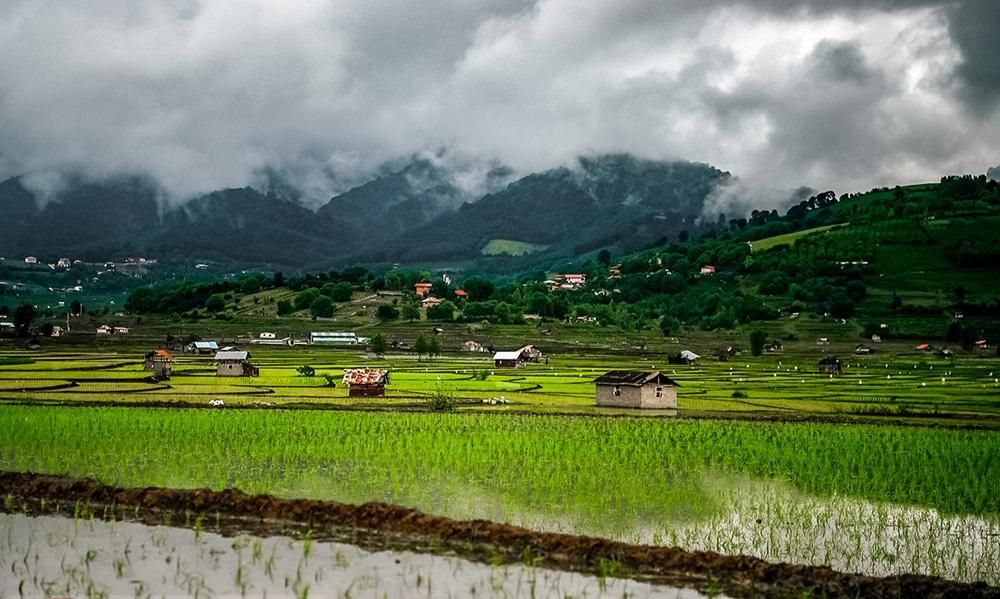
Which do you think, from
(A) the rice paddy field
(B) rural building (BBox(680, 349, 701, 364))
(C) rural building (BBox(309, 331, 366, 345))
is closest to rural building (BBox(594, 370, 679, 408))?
(A) the rice paddy field

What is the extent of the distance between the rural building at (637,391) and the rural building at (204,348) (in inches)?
1757

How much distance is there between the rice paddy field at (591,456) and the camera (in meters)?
18.5

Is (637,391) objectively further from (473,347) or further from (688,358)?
(473,347)

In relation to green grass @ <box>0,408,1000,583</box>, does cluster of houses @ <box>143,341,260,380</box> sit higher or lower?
higher

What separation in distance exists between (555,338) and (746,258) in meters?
65.2

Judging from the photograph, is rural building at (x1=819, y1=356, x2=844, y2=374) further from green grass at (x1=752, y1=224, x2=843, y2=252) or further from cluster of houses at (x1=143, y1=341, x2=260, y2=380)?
green grass at (x1=752, y1=224, x2=843, y2=252)

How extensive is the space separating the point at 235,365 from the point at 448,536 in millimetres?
44110

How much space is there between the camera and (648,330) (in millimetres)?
121250

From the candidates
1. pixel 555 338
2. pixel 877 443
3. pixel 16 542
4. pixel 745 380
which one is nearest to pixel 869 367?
pixel 745 380

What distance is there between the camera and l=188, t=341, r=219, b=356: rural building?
267ft

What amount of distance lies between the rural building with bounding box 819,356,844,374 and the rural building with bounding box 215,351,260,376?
39.2 meters

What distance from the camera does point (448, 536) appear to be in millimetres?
16344

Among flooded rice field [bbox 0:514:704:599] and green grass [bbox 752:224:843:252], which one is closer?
flooded rice field [bbox 0:514:704:599]

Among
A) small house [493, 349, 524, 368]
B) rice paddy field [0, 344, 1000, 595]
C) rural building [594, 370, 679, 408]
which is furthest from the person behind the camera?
small house [493, 349, 524, 368]
